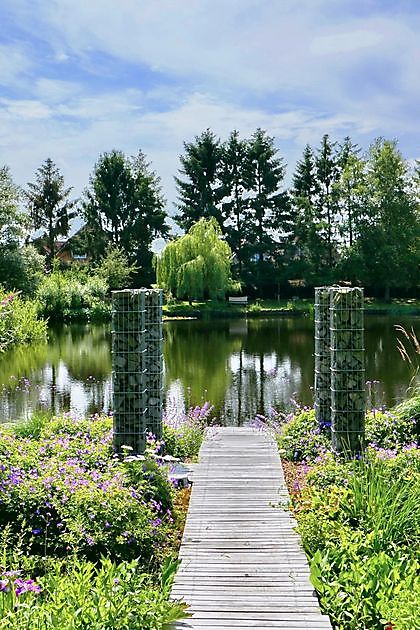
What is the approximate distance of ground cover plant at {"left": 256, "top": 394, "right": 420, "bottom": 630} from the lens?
327 cm

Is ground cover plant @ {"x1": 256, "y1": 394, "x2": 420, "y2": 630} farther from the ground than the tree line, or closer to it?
closer to it

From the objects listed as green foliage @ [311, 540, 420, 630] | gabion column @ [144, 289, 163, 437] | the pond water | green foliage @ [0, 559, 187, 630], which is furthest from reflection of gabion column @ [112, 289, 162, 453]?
the pond water

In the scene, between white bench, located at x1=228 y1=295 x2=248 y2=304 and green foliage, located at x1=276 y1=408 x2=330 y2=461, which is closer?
green foliage, located at x1=276 y1=408 x2=330 y2=461

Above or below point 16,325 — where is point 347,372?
above

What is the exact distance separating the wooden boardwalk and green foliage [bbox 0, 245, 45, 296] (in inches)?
784

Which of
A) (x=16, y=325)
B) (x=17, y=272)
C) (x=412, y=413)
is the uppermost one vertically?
(x=17, y=272)

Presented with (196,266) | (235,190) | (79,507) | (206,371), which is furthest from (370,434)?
(235,190)

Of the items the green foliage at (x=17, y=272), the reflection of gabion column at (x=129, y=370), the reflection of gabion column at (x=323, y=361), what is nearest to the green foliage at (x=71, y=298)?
the green foliage at (x=17, y=272)

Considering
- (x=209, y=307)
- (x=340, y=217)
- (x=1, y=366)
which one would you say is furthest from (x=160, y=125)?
(x=340, y=217)

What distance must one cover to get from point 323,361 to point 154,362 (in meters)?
1.72

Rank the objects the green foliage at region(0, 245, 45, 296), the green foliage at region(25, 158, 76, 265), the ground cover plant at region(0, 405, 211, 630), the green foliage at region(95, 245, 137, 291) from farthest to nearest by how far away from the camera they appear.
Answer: the green foliage at region(25, 158, 76, 265) < the green foliage at region(95, 245, 137, 291) < the green foliage at region(0, 245, 45, 296) < the ground cover plant at region(0, 405, 211, 630)

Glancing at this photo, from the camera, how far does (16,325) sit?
2048 centimetres

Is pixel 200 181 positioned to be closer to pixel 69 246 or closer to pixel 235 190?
pixel 235 190

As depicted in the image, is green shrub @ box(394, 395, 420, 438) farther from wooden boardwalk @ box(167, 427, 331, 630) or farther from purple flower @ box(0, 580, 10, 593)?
purple flower @ box(0, 580, 10, 593)
